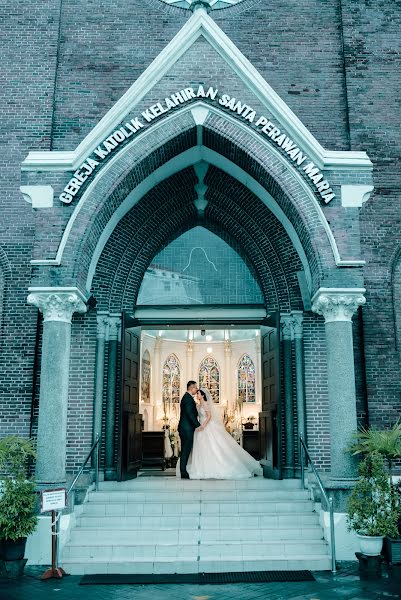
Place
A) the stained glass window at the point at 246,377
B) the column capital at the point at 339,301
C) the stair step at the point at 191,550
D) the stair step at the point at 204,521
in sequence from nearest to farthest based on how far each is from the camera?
1. the stair step at the point at 191,550
2. the stair step at the point at 204,521
3. the column capital at the point at 339,301
4. the stained glass window at the point at 246,377

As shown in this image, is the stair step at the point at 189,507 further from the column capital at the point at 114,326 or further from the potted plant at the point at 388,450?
the column capital at the point at 114,326

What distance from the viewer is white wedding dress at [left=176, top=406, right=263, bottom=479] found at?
1193 cm

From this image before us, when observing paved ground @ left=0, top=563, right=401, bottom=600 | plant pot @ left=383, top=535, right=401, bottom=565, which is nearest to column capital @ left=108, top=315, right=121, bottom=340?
paved ground @ left=0, top=563, right=401, bottom=600

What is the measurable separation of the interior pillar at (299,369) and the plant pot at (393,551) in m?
3.30

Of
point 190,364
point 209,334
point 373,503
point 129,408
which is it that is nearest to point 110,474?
point 129,408

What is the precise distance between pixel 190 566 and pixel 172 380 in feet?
51.0

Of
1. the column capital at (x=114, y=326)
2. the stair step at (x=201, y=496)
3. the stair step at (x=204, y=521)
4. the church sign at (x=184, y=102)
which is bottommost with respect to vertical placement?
the stair step at (x=204, y=521)

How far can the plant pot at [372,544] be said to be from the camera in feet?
27.9

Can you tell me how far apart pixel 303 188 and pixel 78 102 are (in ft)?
18.8

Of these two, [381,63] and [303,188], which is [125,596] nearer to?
[303,188]

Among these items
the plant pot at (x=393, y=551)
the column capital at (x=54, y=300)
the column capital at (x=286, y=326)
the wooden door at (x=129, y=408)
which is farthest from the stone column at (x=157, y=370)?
the plant pot at (x=393, y=551)

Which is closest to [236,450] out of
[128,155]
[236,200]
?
[236,200]

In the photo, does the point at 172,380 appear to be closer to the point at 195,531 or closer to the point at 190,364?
the point at 190,364

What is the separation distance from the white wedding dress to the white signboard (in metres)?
3.69
